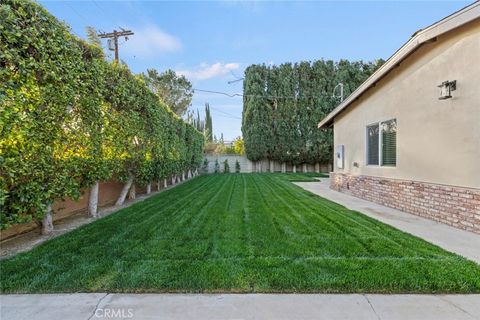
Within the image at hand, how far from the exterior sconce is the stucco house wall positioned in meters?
0.07

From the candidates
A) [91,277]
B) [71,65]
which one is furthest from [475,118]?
[71,65]

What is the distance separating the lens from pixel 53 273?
9.79 ft

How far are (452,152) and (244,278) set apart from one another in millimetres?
4664

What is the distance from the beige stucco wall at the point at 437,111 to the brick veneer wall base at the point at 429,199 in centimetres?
15

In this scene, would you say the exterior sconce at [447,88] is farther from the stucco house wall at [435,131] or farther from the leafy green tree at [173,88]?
the leafy green tree at [173,88]

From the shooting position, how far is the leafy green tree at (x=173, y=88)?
80.8ft

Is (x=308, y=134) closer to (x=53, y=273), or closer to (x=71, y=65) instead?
(x=71, y=65)

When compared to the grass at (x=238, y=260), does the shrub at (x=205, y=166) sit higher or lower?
higher

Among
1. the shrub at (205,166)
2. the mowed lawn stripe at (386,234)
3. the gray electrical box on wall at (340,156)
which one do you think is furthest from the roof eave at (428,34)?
the shrub at (205,166)

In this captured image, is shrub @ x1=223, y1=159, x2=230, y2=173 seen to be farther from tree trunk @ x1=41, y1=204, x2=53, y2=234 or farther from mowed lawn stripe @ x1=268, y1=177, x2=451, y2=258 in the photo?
tree trunk @ x1=41, y1=204, x2=53, y2=234

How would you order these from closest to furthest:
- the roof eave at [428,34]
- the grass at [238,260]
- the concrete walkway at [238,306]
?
1. the concrete walkway at [238,306]
2. the grass at [238,260]
3. the roof eave at [428,34]

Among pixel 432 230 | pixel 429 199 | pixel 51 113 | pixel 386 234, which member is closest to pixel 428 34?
pixel 429 199

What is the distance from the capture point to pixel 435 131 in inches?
216

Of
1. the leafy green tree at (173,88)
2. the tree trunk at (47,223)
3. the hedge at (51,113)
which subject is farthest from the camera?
the leafy green tree at (173,88)
